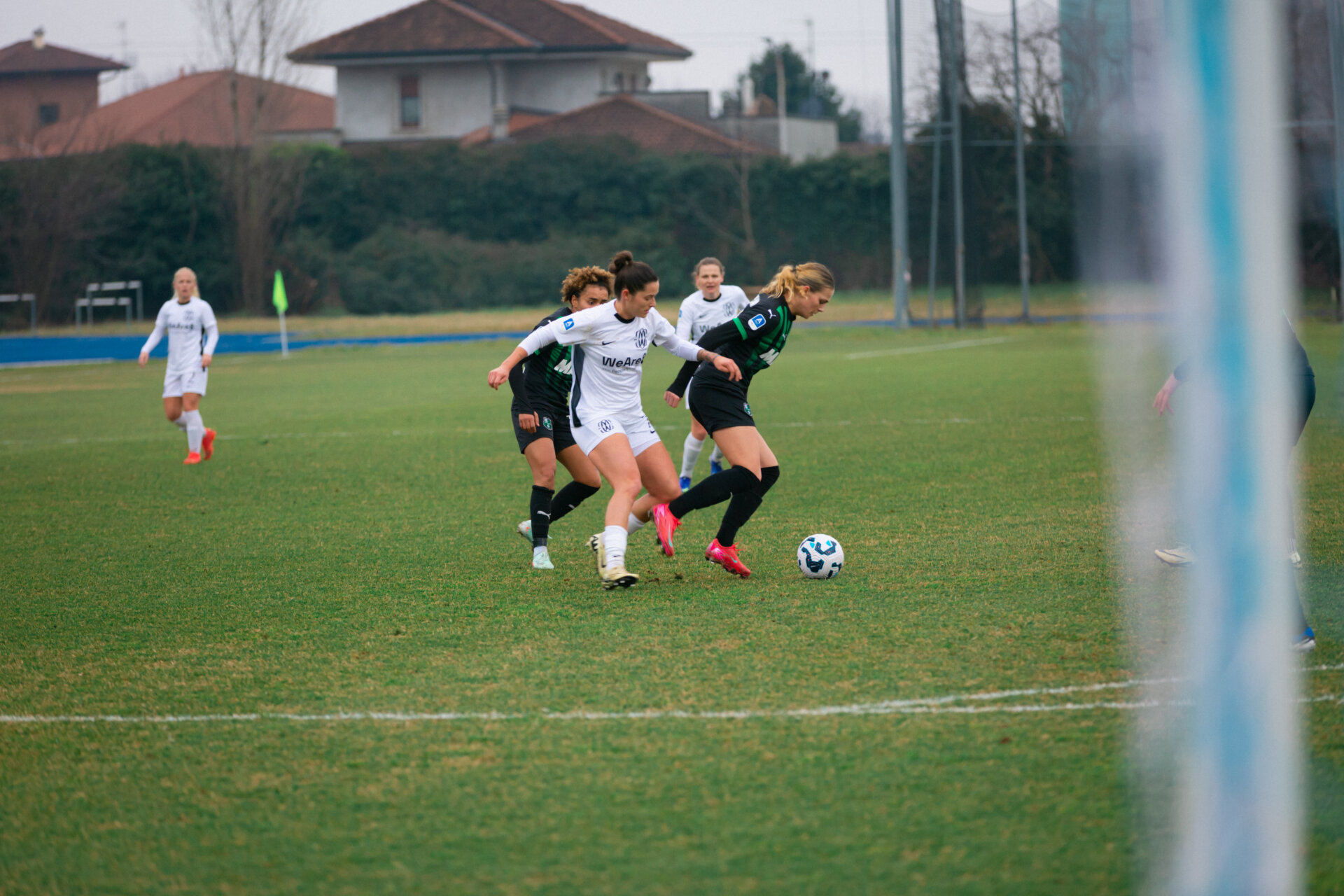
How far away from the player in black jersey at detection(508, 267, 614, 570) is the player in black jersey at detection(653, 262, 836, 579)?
2.29ft

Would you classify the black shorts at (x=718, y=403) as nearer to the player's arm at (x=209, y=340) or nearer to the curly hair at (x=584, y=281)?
the curly hair at (x=584, y=281)

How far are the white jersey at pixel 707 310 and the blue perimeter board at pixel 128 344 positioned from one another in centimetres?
2202

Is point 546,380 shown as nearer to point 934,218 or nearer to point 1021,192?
point 1021,192

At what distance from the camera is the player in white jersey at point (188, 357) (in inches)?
496

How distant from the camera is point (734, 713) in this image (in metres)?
4.43

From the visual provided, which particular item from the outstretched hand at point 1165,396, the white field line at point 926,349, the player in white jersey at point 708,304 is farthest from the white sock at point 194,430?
the white field line at point 926,349

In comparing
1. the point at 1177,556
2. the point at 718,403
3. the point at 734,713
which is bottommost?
the point at 734,713

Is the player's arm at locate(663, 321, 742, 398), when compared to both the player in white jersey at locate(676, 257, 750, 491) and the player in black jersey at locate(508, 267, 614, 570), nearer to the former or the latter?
the player in black jersey at locate(508, 267, 614, 570)

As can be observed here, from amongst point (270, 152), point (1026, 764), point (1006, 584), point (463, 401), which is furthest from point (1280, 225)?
point (270, 152)

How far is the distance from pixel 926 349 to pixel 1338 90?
18359 millimetres

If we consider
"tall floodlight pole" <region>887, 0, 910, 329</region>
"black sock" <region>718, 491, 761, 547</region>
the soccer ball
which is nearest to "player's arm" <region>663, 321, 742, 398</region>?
"black sock" <region>718, 491, 761, 547</region>

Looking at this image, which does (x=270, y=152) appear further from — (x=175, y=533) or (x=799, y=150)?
(x=175, y=533)

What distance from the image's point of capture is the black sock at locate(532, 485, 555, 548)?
7.25m

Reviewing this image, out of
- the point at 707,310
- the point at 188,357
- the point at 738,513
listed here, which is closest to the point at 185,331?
the point at 188,357
